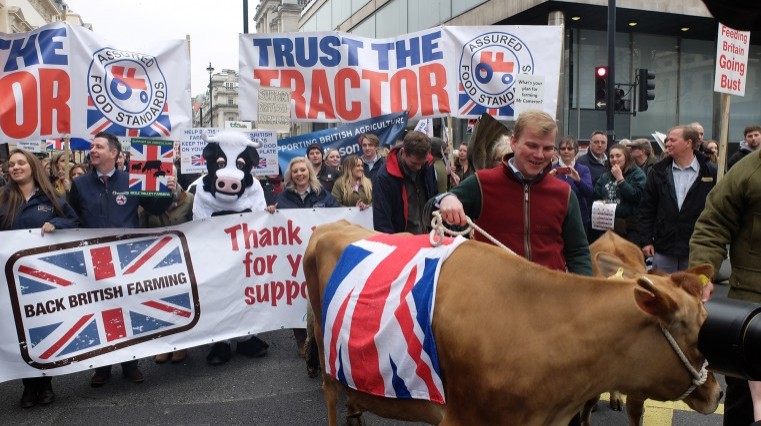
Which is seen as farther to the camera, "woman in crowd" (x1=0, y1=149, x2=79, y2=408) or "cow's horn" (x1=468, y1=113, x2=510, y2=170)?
"woman in crowd" (x1=0, y1=149, x2=79, y2=408)

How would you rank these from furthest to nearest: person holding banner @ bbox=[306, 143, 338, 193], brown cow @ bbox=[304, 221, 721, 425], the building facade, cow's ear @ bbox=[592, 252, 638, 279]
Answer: the building facade, person holding banner @ bbox=[306, 143, 338, 193], cow's ear @ bbox=[592, 252, 638, 279], brown cow @ bbox=[304, 221, 721, 425]

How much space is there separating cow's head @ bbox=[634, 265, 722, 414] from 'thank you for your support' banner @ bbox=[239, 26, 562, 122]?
5196 millimetres

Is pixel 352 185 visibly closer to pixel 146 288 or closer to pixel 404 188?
pixel 404 188

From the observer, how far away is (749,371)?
1607mm

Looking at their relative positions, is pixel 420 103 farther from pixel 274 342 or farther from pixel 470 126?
pixel 470 126

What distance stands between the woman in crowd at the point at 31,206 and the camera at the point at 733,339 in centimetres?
493

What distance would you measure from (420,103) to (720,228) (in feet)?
14.7

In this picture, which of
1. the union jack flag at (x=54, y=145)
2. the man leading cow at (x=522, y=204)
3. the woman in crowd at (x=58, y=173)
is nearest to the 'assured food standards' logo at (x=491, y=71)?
the man leading cow at (x=522, y=204)

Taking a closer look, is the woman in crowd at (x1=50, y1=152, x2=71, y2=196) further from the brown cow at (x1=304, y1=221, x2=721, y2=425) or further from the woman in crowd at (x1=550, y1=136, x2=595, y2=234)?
the brown cow at (x1=304, y1=221, x2=721, y2=425)

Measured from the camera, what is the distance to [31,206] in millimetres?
5102

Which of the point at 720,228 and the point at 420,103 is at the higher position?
the point at 420,103

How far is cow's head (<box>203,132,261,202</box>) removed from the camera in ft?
18.9

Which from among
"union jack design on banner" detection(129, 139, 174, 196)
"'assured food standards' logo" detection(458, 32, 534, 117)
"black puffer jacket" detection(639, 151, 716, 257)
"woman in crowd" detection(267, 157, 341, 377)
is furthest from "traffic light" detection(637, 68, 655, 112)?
"union jack design on banner" detection(129, 139, 174, 196)

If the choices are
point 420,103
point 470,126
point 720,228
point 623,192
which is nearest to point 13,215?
point 420,103
